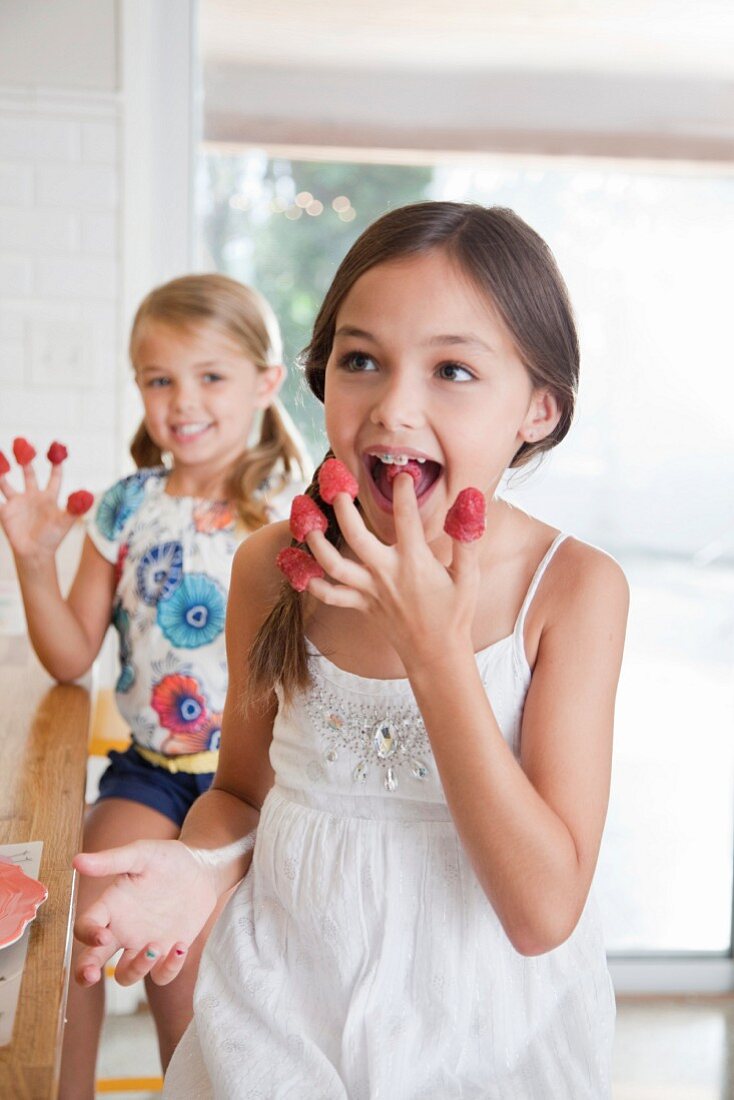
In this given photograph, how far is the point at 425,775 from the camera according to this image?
3.52ft

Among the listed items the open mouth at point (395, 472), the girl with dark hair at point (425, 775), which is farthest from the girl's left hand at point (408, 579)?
the open mouth at point (395, 472)

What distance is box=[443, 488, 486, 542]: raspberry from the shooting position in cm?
85

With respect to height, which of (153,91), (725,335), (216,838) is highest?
(153,91)

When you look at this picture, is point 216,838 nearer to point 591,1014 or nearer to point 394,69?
point 591,1014

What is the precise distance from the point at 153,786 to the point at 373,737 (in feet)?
2.71

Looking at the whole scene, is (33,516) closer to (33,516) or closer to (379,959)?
(33,516)

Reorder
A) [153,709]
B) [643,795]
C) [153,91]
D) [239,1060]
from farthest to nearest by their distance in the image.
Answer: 1. [643,795]
2. [153,91]
3. [153,709]
4. [239,1060]

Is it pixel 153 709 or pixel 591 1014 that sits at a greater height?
pixel 153 709

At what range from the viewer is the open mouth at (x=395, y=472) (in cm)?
100

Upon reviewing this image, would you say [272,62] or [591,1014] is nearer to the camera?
[591,1014]

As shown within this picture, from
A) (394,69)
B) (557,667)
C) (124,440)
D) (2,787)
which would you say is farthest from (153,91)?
(557,667)

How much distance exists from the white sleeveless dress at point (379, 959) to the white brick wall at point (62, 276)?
1470 millimetres

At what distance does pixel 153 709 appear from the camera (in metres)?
1.83

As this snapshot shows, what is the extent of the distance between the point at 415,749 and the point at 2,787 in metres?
0.47
